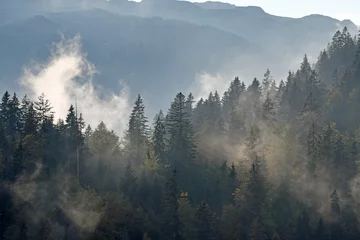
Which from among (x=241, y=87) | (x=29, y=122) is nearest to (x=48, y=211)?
(x=29, y=122)

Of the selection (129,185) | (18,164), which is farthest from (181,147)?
(18,164)

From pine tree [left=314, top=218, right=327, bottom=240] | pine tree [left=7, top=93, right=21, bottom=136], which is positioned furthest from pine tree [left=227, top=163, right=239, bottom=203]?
pine tree [left=7, top=93, right=21, bottom=136]

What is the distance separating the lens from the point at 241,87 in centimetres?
14962

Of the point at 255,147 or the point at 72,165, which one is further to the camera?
Result: the point at 255,147

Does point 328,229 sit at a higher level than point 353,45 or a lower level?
lower

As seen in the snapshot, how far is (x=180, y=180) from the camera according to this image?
97.0 meters

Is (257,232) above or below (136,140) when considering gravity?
below

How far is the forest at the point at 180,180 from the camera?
70.1m

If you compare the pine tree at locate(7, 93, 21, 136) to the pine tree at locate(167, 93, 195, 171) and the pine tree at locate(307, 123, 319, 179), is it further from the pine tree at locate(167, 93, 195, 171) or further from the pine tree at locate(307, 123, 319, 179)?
the pine tree at locate(307, 123, 319, 179)

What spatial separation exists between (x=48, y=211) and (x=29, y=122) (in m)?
24.2

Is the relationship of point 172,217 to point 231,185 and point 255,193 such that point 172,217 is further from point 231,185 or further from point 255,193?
point 231,185

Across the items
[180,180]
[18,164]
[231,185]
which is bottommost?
[231,185]

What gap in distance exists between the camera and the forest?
7012 cm

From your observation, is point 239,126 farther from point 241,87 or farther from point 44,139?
point 44,139
